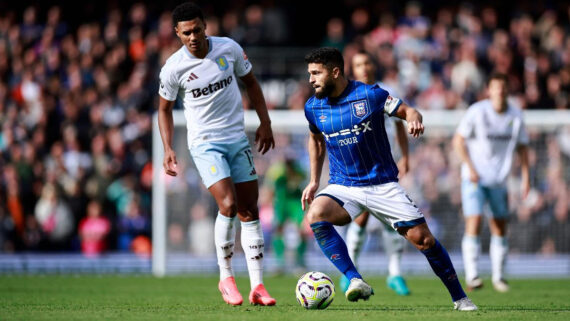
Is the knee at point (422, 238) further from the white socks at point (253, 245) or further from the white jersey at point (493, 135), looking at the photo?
the white jersey at point (493, 135)

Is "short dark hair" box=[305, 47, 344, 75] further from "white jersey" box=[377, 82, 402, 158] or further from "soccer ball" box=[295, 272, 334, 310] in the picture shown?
"white jersey" box=[377, 82, 402, 158]

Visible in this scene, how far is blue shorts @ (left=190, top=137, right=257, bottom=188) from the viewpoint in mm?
7941

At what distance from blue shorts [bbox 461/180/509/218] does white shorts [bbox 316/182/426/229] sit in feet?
12.5

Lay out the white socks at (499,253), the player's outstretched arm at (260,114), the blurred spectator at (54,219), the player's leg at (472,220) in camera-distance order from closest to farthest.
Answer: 1. the player's outstretched arm at (260,114)
2. the player's leg at (472,220)
3. the white socks at (499,253)
4. the blurred spectator at (54,219)

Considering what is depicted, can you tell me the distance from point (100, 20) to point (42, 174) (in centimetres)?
555

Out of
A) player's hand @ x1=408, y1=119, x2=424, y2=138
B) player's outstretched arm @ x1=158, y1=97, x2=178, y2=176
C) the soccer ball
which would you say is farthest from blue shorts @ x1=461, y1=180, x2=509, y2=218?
player's hand @ x1=408, y1=119, x2=424, y2=138

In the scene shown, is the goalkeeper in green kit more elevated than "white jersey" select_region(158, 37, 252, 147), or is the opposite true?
"white jersey" select_region(158, 37, 252, 147)

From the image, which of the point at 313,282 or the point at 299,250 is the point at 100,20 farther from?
the point at 313,282

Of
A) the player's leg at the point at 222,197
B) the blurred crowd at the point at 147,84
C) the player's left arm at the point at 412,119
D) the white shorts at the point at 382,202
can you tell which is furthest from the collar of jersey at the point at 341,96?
the blurred crowd at the point at 147,84

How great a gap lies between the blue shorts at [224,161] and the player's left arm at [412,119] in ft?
5.29

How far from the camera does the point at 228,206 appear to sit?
7.91 meters

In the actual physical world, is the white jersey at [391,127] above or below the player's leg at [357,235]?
above

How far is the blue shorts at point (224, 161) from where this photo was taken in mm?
7941

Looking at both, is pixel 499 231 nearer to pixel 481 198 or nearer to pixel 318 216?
pixel 481 198
